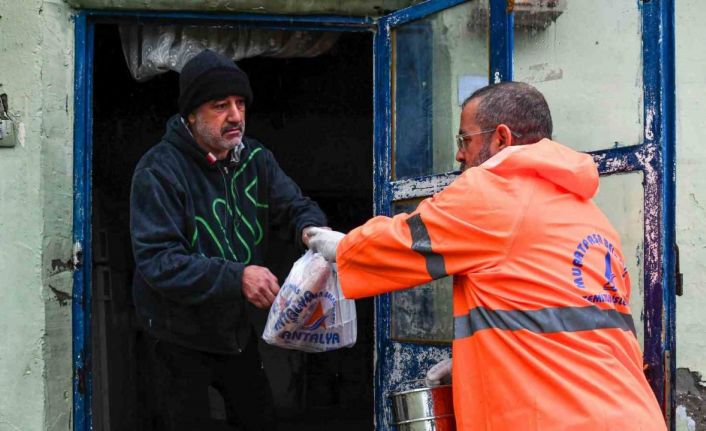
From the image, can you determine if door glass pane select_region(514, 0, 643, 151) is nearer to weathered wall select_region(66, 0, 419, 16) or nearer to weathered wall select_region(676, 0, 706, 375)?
weathered wall select_region(66, 0, 419, 16)

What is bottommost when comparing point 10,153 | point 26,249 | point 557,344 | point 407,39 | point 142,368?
point 142,368

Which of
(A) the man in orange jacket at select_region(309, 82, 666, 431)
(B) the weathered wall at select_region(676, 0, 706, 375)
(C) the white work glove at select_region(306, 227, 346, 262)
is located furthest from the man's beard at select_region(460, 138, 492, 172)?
(B) the weathered wall at select_region(676, 0, 706, 375)

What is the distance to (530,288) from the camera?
222 centimetres

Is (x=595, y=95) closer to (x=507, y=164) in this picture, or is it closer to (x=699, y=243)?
(x=507, y=164)

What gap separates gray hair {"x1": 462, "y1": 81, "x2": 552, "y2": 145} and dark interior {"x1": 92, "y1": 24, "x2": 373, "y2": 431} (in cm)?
313

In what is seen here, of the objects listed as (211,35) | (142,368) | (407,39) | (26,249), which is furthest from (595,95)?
(142,368)

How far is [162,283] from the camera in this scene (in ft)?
10.7

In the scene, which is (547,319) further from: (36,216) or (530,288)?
(36,216)

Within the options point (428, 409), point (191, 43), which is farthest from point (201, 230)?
point (428, 409)

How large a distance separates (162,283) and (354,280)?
1.04 m

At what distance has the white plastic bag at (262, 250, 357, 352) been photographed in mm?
3115

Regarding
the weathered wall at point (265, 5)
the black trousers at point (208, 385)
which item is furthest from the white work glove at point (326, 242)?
the weathered wall at point (265, 5)

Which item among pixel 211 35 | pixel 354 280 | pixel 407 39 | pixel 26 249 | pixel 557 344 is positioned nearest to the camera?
pixel 557 344

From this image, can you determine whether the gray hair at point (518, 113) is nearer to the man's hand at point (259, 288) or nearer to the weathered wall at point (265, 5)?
the man's hand at point (259, 288)
